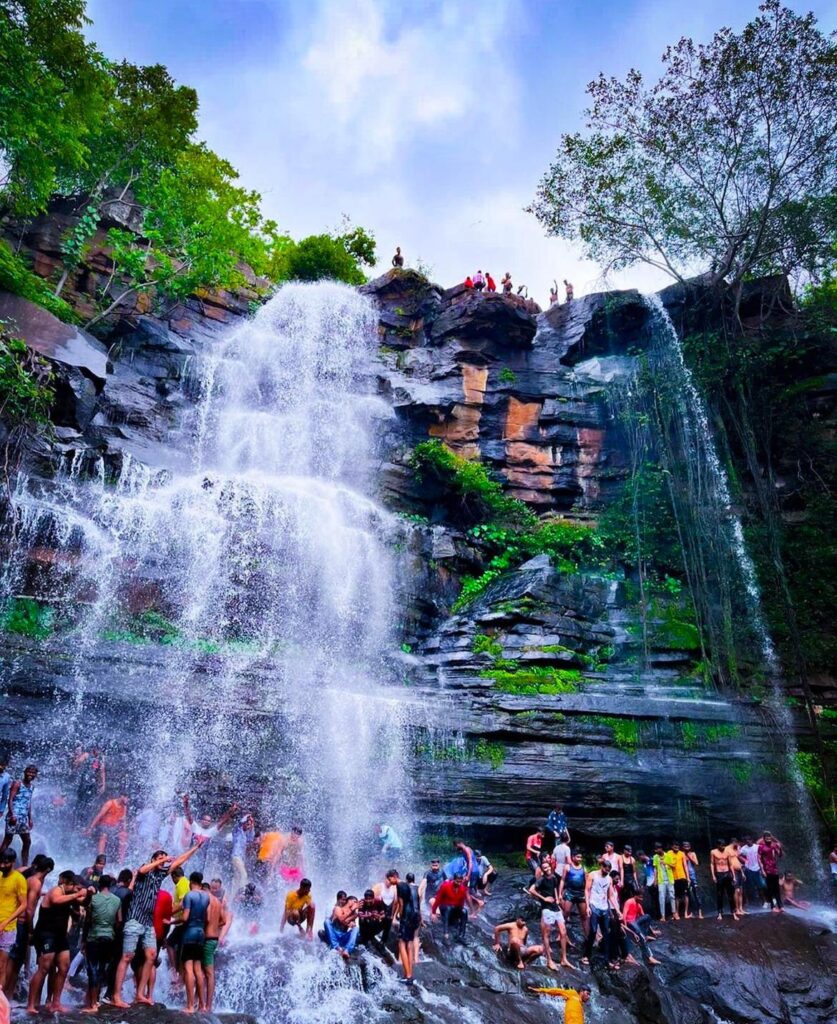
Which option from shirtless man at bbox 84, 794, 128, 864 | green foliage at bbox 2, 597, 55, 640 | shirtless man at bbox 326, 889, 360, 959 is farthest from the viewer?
green foliage at bbox 2, 597, 55, 640

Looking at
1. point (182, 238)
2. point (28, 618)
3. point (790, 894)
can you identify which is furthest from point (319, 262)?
point (790, 894)

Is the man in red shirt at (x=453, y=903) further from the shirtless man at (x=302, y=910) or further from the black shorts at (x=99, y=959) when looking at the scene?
the black shorts at (x=99, y=959)

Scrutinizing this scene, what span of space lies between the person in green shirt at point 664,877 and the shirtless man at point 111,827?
→ 8064mm

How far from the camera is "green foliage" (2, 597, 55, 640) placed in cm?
1246

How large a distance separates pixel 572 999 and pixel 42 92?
18648 millimetres

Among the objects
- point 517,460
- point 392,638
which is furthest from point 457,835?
point 517,460

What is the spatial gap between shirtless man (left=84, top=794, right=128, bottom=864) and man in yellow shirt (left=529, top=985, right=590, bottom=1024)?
226 inches

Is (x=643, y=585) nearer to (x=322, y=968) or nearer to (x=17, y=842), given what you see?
(x=322, y=968)

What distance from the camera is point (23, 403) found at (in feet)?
47.0

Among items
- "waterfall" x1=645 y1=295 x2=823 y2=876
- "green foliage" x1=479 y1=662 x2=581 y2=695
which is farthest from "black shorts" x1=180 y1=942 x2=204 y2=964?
"waterfall" x1=645 y1=295 x2=823 y2=876

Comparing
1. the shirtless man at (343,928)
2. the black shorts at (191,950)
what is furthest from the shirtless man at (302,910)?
the black shorts at (191,950)

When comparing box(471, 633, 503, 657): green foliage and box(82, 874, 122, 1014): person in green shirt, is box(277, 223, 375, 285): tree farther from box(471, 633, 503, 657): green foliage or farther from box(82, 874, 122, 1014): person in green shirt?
box(82, 874, 122, 1014): person in green shirt

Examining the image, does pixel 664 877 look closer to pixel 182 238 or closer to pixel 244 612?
pixel 244 612

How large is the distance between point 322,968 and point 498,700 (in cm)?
664
